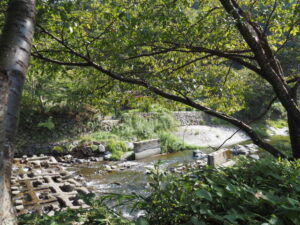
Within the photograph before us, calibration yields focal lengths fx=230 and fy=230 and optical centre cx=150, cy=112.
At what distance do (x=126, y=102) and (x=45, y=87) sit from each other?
10159 millimetres

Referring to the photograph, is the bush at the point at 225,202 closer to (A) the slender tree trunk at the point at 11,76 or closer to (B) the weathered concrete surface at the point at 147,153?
(A) the slender tree trunk at the point at 11,76

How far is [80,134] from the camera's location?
1255 cm

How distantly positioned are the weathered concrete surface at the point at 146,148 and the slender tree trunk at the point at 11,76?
9.44 m

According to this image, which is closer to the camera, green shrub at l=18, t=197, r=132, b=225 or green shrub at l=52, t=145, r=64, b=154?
green shrub at l=18, t=197, r=132, b=225

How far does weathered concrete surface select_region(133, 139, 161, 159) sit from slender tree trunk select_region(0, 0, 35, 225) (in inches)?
372

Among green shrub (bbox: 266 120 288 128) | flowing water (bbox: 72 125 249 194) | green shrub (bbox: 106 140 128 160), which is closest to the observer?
flowing water (bbox: 72 125 249 194)

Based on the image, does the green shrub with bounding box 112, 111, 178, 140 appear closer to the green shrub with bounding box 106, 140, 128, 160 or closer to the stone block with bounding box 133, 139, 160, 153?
the green shrub with bounding box 106, 140, 128, 160

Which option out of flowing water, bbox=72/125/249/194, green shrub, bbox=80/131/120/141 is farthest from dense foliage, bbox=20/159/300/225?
green shrub, bbox=80/131/120/141

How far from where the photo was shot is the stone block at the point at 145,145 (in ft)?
34.6

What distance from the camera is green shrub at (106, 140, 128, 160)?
1045 centimetres

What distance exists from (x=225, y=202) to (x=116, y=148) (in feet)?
33.8

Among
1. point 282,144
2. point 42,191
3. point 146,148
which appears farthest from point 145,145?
point 282,144

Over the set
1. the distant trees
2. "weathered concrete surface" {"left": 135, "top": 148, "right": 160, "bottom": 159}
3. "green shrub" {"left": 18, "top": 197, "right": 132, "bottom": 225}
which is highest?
the distant trees

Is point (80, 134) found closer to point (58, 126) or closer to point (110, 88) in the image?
point (58, 126)
